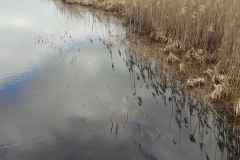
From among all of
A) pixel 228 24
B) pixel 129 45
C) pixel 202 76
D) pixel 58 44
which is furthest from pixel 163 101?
pixel 58 44

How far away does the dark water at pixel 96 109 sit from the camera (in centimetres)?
404

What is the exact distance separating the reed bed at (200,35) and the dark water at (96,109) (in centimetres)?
79

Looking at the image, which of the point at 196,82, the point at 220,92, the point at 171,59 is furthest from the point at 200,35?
the point at 220,92

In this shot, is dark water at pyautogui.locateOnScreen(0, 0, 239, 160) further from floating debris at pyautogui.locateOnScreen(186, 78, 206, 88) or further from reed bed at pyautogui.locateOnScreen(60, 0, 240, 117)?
reed bed at pyautogui.locateOnScreen(60, 0, 240, 117)

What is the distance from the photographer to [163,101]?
5.36 m

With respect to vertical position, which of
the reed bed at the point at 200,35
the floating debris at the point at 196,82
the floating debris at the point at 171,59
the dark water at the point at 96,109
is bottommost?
the dark water at the point at 96,109

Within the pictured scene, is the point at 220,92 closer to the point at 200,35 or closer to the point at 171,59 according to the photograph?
the point at 171,59

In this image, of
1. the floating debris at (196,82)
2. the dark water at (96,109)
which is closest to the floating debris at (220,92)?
the dark water at (96,109)

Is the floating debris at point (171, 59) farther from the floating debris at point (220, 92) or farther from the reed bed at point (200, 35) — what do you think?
the floating debris at point (220, 92)

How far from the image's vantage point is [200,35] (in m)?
7.20

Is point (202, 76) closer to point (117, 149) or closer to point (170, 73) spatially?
point (170, 73)

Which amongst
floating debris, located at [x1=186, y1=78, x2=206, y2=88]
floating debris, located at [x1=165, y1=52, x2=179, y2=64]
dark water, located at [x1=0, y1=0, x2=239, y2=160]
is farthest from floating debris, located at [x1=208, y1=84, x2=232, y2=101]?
floating debris, located at [x1=165, y1=52, x2=179, y2=64]

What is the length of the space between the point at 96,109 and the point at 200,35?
407cm

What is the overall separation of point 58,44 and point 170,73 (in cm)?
472
